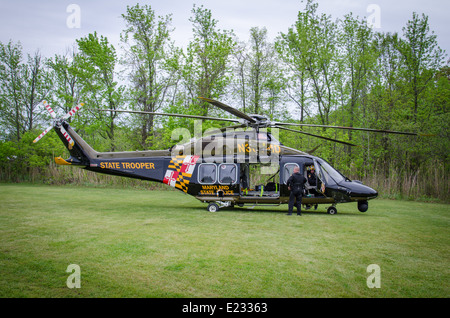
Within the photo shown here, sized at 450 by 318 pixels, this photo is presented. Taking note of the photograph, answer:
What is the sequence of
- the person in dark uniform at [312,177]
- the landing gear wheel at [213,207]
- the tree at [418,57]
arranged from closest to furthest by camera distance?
the person in dark uniform at [312,177] → the landing gear wheel at [213,207] → the tree at [418,57]

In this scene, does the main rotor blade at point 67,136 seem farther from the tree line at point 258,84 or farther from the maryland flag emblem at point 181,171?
the tree line at point 258,84

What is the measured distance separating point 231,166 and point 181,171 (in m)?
2.00

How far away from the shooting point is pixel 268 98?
31469mm

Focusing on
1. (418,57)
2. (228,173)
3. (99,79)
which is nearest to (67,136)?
(228,173)

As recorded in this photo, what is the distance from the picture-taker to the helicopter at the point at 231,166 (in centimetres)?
1170

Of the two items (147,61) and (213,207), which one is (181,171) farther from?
(147,61)

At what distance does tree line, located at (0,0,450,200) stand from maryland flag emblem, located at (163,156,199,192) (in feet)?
44.6

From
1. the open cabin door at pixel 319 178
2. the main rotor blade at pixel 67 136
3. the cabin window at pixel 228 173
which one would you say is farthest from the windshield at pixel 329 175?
the main rotor blade at pixel 67 136

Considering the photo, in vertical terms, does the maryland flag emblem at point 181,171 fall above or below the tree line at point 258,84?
below

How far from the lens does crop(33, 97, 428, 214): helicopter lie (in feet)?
38.4

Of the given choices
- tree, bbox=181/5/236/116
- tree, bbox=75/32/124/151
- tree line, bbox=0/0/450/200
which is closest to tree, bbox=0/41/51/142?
tree line, bbox=0/0/450/200

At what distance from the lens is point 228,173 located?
12.2 metres
